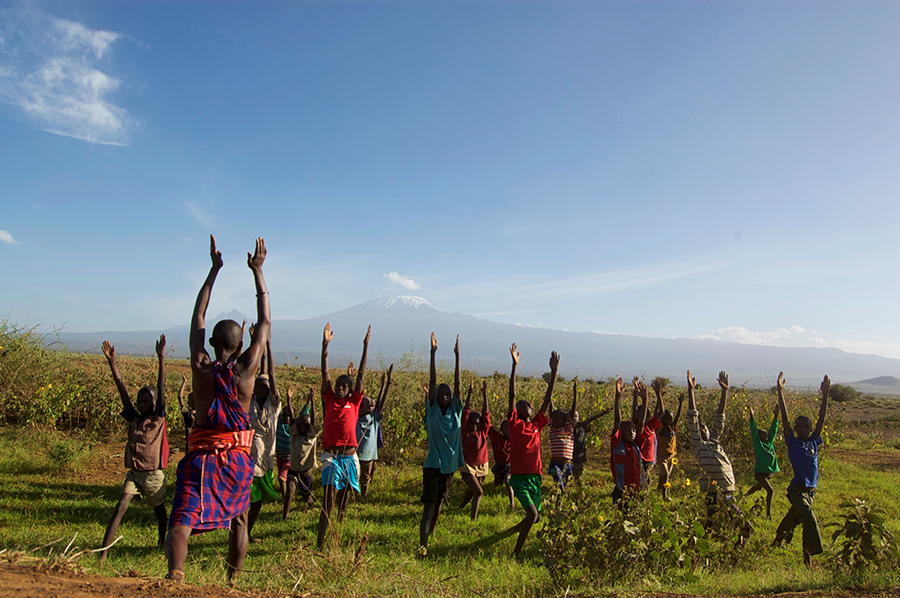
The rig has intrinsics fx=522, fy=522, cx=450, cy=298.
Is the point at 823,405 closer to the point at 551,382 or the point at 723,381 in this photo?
the point at 723,381

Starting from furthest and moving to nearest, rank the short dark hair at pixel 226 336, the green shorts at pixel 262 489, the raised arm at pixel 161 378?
1. the green shorts at pixel 262 489
2. the raised arm at pixel 161 378
3. the short dark hair at pixel 226 336

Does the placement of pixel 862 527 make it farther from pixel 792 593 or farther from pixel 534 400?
pixel 534 400

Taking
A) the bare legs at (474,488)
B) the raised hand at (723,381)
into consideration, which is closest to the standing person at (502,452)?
the bare legs at (474,488)

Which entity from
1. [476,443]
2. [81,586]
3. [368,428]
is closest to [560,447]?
[476,443]

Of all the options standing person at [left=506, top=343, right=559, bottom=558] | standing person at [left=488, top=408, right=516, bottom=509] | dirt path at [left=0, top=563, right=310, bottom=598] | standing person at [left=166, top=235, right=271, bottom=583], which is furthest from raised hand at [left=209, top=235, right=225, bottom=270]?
standing person at [left=488, top=408, right=516, bottom=509]

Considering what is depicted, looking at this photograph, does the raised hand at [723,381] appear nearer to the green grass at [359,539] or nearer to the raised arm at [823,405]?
the raised arm at [823,405]

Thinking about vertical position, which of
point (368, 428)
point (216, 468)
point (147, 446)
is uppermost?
point (216, 468)

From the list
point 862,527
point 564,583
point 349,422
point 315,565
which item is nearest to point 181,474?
point 315,565

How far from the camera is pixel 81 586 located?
2795mm

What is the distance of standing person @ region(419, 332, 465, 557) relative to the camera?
19.9 feet

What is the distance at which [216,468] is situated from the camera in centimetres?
334

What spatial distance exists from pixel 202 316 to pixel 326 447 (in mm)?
2980

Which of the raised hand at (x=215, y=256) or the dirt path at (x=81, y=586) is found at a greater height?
the raised hand at (x=215, y=256)

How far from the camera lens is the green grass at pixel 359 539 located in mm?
4012
